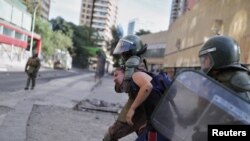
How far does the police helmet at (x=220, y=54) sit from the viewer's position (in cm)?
296

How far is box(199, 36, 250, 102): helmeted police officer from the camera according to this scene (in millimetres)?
2852

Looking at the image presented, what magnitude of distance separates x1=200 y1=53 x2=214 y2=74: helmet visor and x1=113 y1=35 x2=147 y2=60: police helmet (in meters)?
1.42

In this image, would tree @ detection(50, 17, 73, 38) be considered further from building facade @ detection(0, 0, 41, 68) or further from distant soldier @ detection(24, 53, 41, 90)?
distant soldier @ detection(24, 53, 41, 90)

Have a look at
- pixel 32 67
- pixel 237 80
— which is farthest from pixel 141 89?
pixel 32 67

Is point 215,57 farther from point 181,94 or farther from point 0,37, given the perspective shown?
point 0,37

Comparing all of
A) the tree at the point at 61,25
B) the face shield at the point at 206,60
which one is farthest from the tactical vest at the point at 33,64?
the tree at the point at 61,25

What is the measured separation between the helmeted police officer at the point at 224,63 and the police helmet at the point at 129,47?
142cm

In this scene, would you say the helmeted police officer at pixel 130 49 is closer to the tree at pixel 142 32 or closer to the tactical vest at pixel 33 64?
the tactical vest at pixel 33 64

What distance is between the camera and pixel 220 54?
2.96 metres

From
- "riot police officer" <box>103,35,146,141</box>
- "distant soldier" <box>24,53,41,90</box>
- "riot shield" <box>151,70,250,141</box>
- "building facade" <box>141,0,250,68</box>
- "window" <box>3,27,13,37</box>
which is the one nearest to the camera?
"riot shield" <box>151,70,250,141</box>

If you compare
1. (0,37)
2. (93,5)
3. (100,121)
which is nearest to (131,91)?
(100,121)

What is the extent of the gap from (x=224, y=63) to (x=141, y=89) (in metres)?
1.08

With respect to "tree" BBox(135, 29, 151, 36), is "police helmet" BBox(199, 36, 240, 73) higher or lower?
lower

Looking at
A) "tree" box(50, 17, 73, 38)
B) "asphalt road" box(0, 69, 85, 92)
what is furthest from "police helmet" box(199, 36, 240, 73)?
"tree" box(50, 17, 73, 38)
